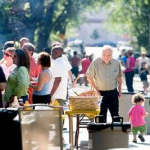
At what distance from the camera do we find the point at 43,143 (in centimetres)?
1082

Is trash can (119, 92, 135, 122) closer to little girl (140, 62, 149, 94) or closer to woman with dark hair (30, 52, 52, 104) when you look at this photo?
woman with dark hair (30, 52, 52, 104)

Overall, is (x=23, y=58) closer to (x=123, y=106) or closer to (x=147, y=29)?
(x=123, y=106)

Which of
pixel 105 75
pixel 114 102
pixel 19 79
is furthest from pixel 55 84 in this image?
pixel 19 79

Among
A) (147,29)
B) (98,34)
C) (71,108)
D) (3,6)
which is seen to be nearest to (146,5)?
(147,29)

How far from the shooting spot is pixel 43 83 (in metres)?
14.4

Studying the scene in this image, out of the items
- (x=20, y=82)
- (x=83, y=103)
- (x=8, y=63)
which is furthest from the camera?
(x=8, y=63)

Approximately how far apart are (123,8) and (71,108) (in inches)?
2525

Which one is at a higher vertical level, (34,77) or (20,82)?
(34,77)

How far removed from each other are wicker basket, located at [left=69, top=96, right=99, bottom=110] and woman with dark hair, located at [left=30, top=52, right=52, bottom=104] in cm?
96

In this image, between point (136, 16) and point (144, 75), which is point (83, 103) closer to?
point (144, 75)

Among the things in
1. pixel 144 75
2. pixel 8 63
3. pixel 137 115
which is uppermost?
pixel 144 75

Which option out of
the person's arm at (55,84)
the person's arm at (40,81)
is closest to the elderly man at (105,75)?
the person's arm at (55,84)

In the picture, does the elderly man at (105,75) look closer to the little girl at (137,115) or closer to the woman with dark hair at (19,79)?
the little girl at (137,115)

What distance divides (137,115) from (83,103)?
3182 mm
